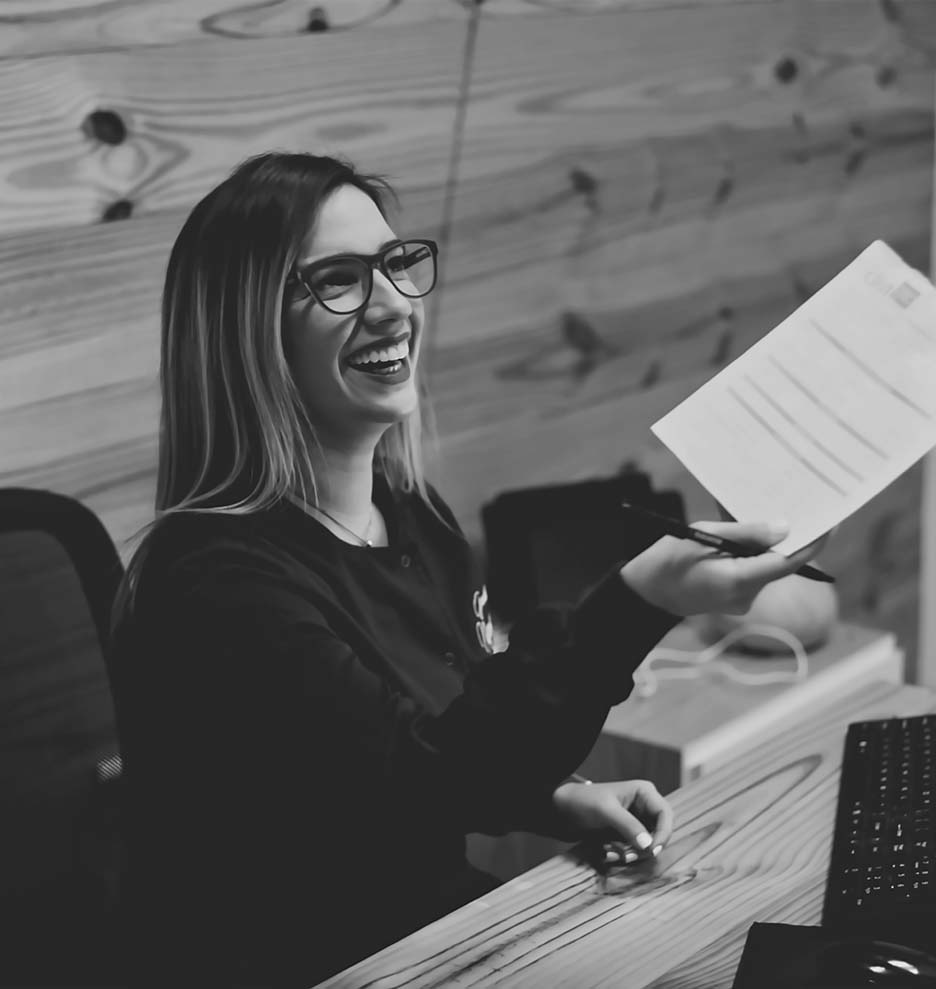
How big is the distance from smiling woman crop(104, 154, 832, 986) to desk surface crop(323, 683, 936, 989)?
54mm

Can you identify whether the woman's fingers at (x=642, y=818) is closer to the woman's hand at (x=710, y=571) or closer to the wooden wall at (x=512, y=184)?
the woman's hand at (x=710, y=571)

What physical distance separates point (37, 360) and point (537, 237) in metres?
0.79

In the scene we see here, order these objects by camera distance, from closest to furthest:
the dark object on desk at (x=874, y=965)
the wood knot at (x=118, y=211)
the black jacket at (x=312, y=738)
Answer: the dark object on desk at (x=874, y=965), the black jacket at (x=312, y=738), the wood knot at (x=118, y=211)

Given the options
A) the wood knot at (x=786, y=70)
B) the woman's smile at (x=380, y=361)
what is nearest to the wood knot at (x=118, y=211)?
the woman's smile at (x=380, y=361)

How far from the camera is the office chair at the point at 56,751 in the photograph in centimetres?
118

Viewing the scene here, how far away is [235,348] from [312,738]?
35cm

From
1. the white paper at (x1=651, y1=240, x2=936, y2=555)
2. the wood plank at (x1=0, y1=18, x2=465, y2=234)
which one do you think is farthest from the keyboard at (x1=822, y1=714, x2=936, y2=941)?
the wood plank at (x1=0, y1=18, x2=465, y2=234)

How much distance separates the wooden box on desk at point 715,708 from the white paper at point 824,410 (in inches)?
26.9

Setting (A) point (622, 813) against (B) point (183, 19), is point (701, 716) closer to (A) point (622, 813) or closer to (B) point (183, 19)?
(A) point (622, 813)

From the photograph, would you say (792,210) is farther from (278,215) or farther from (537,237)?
(278,215)

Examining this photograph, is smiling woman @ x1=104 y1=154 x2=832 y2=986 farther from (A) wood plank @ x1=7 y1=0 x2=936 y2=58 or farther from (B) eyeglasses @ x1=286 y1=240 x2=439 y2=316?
(A) wood plank @ x1=7 y1=0 x2=936 y2=58

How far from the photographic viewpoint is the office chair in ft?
3.88

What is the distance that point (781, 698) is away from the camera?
6.00 ft

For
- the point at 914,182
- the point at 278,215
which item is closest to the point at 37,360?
the point at 278,215
